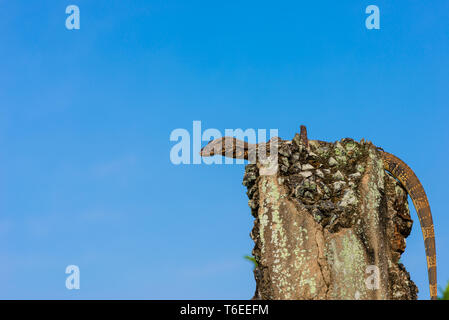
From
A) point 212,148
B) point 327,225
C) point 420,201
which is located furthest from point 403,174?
point 212,148

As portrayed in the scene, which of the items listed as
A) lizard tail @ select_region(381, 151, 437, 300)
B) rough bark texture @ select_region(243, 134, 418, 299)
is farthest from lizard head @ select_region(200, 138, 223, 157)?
lizard tail @ select_region(381, 151, 437, 300)

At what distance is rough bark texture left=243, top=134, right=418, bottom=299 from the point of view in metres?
8.43

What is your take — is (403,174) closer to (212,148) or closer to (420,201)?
(420,201)

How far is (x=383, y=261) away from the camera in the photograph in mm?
8805

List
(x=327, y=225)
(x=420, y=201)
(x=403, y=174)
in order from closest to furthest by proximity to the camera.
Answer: (x=327, y=225)
(x=403, y=174)
(x=420, y=201)

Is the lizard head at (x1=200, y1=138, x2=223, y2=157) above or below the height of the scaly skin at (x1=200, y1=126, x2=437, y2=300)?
above

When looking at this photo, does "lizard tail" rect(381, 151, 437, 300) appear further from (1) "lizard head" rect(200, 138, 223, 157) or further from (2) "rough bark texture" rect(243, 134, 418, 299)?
(1) "lizard head" rect(200, 138, 223, 157)

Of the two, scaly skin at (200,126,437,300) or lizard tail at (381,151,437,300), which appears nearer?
scaly skin at (200,126,437,300)

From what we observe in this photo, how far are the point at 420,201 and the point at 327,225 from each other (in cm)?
216

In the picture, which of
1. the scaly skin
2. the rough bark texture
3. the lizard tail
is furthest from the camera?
the lizard tail

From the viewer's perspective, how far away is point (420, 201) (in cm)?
998
